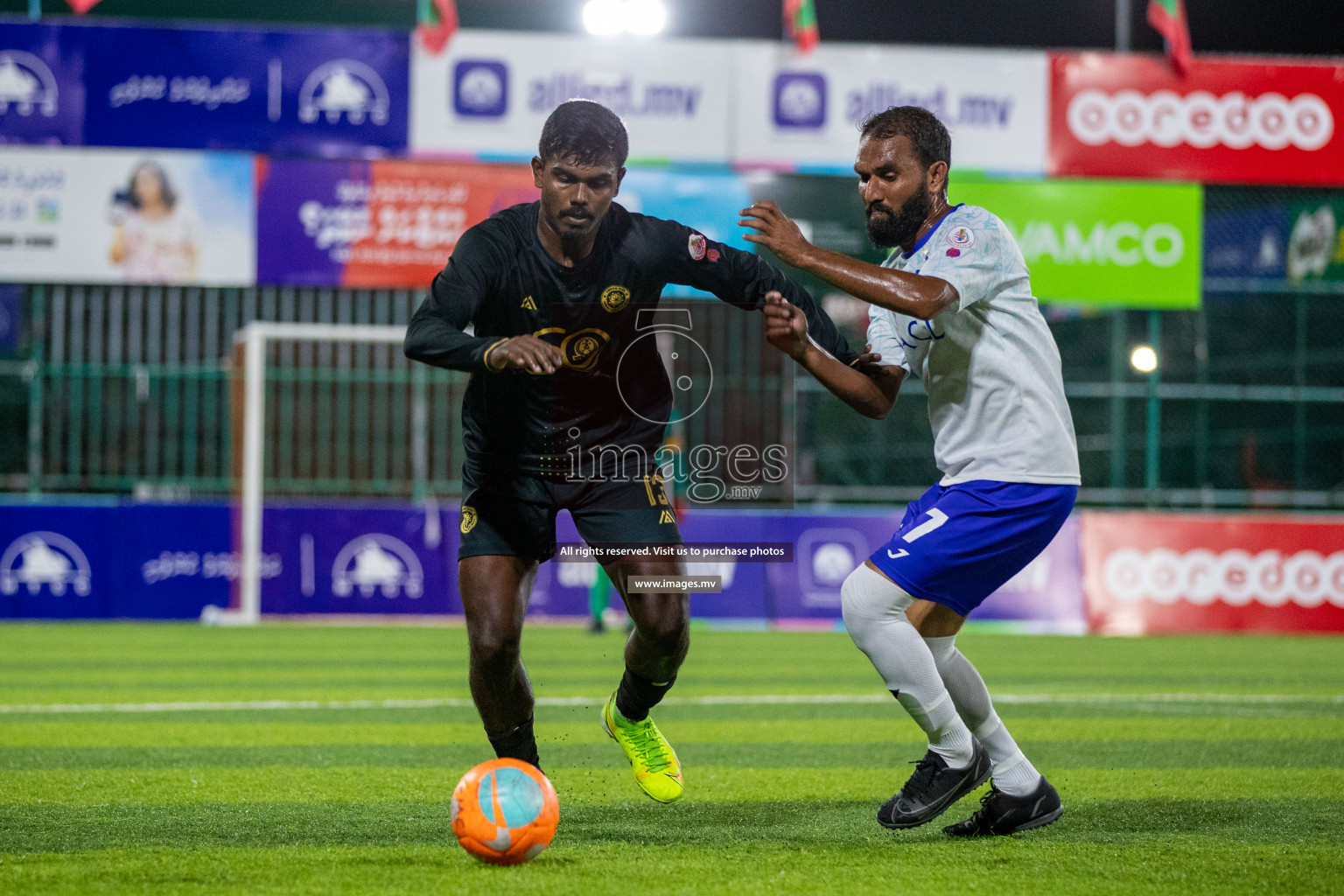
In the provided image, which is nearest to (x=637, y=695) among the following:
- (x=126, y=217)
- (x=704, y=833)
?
(x=704, y=833)

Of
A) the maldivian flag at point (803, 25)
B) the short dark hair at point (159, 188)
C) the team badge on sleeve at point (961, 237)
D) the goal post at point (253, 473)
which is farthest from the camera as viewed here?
the maldivian flag at point (803, 25)

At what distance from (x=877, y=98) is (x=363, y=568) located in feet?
24.6

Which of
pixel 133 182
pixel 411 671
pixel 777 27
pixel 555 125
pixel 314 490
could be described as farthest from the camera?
pixel 777 27

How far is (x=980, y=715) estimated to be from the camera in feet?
15.5

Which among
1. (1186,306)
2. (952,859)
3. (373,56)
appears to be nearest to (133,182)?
(373,56)

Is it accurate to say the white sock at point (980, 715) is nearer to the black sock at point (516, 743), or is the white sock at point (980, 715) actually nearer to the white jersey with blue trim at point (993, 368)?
the white jersey with blue trim at point (993, 368)

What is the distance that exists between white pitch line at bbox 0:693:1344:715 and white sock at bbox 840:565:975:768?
404cm

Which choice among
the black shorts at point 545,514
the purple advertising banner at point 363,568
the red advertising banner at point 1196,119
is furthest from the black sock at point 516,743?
the red advertising banner at point 1196,119

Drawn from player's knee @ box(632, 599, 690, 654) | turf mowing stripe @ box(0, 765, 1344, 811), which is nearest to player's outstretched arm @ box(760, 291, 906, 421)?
player's knee @ box(632, 599, 690, 654)

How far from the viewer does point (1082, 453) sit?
22344 millimetres

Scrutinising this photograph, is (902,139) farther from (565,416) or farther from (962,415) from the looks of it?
(565,416)

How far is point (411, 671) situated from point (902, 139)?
23.8 feet

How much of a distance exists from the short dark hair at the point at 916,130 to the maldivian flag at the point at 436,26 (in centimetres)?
1216

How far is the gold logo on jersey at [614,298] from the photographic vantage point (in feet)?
15.4
